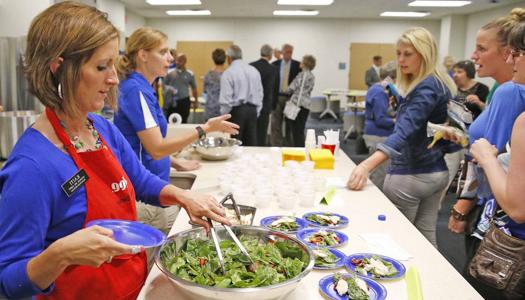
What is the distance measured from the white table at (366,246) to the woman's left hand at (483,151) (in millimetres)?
365

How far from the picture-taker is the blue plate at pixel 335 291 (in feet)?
3.79

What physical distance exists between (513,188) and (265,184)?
1.07m

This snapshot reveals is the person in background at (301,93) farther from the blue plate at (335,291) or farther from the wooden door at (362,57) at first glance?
the wooden door at (362,57)

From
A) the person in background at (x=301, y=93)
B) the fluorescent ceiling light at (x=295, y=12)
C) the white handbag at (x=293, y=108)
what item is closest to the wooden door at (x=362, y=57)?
the fluorescent ceiling light at (x=295, y=12)

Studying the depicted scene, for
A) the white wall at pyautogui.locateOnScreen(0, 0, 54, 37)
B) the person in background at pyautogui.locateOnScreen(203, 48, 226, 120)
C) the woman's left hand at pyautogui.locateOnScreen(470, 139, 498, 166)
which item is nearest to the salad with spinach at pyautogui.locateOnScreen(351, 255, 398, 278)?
the woman's left hand at pyautogui.locateOnScreen(470, 139, 498, 166)

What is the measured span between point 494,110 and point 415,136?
0.52m

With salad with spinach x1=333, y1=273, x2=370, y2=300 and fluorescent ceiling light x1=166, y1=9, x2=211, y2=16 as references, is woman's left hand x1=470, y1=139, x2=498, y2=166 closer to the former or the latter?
salad with spinach x1=333, y1=273, x2=370, y2=300

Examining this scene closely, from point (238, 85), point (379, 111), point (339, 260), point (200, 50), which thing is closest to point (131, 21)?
point (200, 50)

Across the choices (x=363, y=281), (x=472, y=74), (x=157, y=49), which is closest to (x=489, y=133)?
(x=363, y=281)

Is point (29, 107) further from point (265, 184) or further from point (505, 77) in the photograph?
point (505, 77)

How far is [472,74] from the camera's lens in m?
4.46

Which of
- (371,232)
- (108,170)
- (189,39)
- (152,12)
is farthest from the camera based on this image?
(189,39)

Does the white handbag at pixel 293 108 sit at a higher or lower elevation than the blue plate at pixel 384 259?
higher

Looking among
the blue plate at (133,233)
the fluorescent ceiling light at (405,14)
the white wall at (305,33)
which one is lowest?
the blue plate at (133,233)
